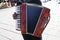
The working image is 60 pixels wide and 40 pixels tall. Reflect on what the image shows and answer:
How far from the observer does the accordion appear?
2.68 metres

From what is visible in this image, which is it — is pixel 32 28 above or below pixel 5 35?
above

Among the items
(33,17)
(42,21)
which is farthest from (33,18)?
(42,21)

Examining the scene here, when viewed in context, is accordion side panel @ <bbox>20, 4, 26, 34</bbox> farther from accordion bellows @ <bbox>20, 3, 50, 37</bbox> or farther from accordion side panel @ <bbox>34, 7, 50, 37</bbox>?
accordion side panel @ <bbox>34, 7, 50, 37</bbox>

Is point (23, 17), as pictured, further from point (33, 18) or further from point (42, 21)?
point (42, 21)

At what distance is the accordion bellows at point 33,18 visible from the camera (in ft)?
8.79

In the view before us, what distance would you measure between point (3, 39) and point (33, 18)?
360 cm

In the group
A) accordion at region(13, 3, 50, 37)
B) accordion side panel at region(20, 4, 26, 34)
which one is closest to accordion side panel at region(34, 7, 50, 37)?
accordion at region(13, 3, 50, 37)

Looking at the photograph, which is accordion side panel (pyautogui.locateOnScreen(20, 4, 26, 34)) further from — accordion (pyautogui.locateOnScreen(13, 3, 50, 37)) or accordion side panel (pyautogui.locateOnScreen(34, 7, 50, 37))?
accordion side panel (pyautogui.locateOnScreen(34, 7, 50, 37))

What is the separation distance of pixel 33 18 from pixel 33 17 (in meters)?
0.01

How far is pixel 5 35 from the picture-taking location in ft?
22.0

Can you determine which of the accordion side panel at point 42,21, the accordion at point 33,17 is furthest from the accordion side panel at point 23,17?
the accordion side panel at point 42,21

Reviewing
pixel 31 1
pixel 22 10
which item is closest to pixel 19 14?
pixel 22 10

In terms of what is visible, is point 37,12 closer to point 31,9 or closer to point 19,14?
point 31,9

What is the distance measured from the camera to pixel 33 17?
8.83 feet
